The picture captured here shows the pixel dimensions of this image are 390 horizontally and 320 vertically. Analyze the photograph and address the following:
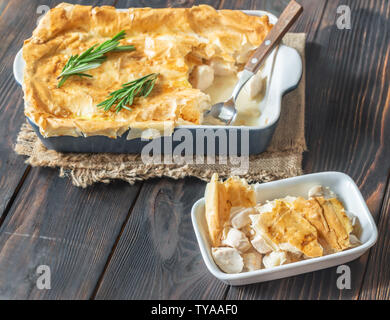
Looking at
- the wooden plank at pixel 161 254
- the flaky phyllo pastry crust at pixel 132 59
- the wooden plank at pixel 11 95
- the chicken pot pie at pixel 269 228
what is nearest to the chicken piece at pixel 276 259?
the chicken pot pie at pixel 269 228

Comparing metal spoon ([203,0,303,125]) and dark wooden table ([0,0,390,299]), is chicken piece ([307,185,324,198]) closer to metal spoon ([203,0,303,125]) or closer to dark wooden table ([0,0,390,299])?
dark wooden table ([0,0,390,299])

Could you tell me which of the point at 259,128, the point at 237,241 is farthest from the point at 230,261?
the point at 259,128

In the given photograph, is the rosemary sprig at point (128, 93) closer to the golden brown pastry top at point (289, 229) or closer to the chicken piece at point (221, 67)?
the chicken piece at point (221, 67)

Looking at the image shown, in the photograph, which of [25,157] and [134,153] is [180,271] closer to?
[134,153]

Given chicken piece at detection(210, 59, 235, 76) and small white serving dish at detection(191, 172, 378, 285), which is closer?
small white serving dish at detection(191, 172, 378, 285)

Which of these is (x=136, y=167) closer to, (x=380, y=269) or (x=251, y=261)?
(x=251, y=261)

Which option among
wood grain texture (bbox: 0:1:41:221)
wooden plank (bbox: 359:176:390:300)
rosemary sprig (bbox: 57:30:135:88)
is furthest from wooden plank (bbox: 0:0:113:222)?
wooden plank (bbox: 359:176:390:300)

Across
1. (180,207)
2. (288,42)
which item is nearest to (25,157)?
(180,207)
